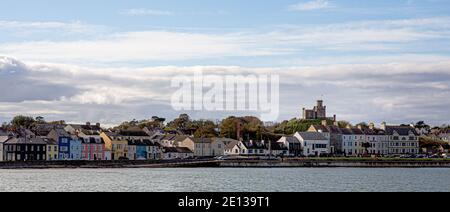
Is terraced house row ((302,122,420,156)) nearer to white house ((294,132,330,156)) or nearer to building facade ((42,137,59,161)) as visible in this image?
white house ((294,132,330,156))

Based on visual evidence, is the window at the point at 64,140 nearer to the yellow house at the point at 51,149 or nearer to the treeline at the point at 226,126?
the yellow house at the point at 51,149

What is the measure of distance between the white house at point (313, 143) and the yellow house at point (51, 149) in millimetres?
46146

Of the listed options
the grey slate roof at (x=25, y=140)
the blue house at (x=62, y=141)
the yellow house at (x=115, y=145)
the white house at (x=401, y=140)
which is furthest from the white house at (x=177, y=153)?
the white house at (x=401, y=140)

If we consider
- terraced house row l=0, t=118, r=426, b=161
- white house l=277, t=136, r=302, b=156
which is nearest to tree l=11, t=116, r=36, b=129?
terraced house row l=0, t=118, r=426, b=161

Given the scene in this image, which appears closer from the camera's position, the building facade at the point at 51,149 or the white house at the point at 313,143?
the building facade at the point at 51,149

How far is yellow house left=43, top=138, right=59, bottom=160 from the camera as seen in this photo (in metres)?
109

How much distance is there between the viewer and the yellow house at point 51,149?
4301 inches

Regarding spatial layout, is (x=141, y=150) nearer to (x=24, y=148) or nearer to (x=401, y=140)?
(x=24, y=148)

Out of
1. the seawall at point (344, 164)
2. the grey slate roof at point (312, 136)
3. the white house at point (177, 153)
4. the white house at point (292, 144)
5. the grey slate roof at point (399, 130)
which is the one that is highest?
the grey slate roof at point (399, 130)

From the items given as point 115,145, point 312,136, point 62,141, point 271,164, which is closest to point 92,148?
point 115,145

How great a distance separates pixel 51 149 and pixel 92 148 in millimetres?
8503

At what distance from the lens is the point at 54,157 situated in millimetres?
111312

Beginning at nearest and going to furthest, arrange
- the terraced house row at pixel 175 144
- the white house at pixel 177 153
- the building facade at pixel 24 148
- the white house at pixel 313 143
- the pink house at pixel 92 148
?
the building facade at pixel 24 148, the terraced house row at pixel 175 144, the pink house at pixel 92 148, the white house at pixel 177 153, the white house at pixel 313 143
